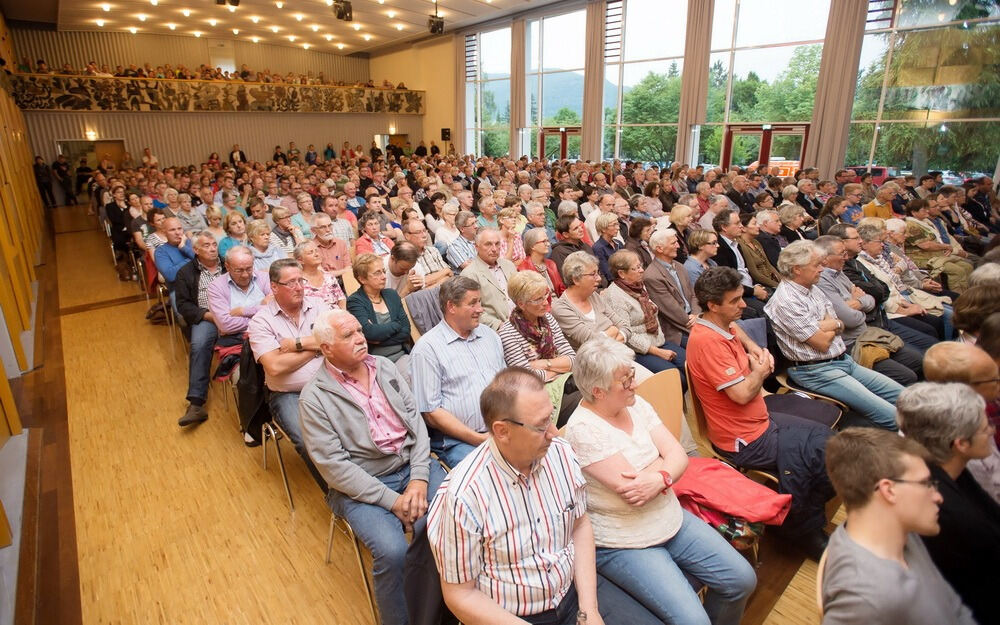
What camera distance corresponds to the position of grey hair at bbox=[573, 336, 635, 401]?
5.92 feet

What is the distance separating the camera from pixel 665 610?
1670mm

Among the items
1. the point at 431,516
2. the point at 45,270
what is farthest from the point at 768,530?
the point at 45,270

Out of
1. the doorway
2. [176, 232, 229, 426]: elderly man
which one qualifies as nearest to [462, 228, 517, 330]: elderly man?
[176, 232, 229, 426]: elderly man

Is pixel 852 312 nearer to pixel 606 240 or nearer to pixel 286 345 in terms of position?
pixel 606 240

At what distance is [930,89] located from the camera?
33.9 ft

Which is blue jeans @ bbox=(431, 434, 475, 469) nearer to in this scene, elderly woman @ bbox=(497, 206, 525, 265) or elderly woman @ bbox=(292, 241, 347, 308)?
elderly woman @ bbox=(292, 241, 347, 308)

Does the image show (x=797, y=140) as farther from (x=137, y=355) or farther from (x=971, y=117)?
(x=137, y=355)

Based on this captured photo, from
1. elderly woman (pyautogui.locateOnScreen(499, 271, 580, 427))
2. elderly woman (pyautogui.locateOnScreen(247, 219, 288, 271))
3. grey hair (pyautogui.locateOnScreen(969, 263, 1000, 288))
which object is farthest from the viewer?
elderly woman (pyautogui.locateOnScreen(247, 219, 288, 271))

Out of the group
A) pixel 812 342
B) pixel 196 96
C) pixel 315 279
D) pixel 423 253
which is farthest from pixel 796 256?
pixel 196 96

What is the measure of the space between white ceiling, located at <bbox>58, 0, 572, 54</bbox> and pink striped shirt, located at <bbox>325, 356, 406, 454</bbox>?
1466 centimetres

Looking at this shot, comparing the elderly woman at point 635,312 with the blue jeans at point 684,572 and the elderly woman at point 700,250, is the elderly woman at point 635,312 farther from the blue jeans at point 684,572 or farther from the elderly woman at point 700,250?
the blue jeans at point 684,572

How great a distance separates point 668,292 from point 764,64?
11141 millimetres

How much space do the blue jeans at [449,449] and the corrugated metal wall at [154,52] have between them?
20269 mm

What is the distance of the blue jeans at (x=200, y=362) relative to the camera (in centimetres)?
377
